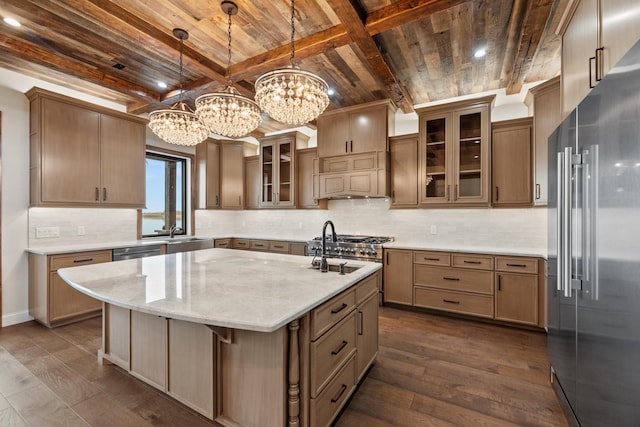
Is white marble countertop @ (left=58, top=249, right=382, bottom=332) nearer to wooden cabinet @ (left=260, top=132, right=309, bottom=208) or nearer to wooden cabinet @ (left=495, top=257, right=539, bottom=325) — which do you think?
wooden cabinet @ (left=495, top=257, right=539, bottom=325)

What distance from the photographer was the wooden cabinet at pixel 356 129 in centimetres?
401

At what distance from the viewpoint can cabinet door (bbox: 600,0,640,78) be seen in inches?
44.4

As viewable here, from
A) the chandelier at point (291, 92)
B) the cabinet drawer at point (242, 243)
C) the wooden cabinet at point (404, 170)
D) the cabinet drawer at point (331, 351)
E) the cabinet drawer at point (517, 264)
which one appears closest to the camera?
the cabinet drawer at point (331, 351)

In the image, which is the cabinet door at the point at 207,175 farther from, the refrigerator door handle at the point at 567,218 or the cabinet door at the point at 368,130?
the refrigerator door handle at the point at 567,218

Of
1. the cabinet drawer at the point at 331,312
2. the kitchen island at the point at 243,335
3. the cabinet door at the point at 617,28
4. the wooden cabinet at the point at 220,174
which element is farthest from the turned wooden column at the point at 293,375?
the wooden cabinet at the point at 220,174

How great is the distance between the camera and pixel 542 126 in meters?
3.06

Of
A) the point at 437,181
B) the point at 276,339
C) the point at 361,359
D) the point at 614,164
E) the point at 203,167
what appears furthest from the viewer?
the point at 203,167

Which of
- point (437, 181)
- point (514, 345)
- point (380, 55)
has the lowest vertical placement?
point (514, 345)

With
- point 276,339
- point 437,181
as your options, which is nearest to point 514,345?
point 437,181

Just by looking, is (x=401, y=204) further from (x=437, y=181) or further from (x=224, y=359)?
(x=224, y=359)

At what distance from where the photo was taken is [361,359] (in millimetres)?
2059

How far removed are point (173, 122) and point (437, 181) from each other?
326cm

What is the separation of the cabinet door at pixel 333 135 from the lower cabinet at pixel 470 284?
1732 mm

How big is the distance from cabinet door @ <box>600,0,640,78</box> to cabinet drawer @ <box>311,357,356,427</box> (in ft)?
6.99
